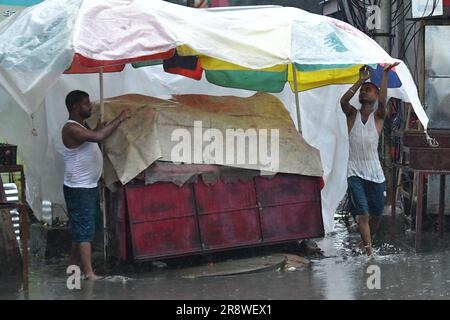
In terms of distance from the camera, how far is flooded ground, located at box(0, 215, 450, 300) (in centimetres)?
704

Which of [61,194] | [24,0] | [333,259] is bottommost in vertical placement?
[333,259]

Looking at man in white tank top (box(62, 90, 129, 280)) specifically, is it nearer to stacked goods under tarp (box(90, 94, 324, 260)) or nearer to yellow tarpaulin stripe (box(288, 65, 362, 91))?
stacked goods under tarp (box(90, 94, 324, 260))

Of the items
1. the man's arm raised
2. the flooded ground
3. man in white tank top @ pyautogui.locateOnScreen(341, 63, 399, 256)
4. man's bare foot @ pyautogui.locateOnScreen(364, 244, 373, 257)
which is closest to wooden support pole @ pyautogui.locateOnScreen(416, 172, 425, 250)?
the flooded ground

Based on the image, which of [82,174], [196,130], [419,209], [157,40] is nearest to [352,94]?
[419,209]

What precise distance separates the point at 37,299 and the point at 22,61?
2.06m

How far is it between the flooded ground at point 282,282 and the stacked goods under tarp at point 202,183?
0.37 m

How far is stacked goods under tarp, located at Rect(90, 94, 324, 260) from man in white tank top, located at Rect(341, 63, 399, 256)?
45 cm

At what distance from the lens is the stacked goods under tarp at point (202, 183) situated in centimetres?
778

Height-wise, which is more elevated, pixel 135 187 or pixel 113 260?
pixel 135 187

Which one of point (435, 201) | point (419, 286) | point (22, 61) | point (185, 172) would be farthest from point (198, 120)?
point (435, 201)

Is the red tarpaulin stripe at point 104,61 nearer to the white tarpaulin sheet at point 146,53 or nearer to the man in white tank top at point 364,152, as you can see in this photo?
the white tarpaulin sheet at point 146,53

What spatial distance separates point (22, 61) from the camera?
7.02 metres

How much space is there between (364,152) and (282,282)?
77.5 inches

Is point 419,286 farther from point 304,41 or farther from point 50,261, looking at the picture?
point 50,261
